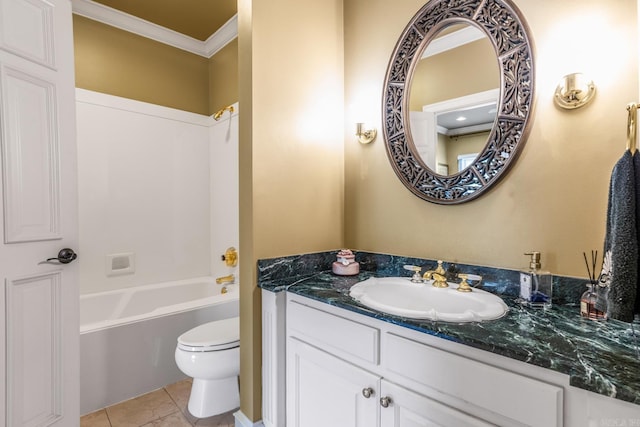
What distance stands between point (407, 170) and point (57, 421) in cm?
205

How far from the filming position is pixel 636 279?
0.79 meters

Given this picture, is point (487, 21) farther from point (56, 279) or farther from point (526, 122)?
point (56, 279)

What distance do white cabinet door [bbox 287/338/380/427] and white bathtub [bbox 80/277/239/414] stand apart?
1128 millimetres

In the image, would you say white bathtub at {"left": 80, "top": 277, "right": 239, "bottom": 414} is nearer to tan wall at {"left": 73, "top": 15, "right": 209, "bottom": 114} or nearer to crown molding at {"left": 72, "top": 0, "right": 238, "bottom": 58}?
tan wall at {"left": 73, "top": 15, "right": 209, "bottom": 114}

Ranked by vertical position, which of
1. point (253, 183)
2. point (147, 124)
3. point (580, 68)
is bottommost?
point (253, 183)

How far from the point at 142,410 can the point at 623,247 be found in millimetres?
2355

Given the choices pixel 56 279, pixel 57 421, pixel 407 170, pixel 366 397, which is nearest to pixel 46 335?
pixel 56 279

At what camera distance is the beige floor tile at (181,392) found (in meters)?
1.92

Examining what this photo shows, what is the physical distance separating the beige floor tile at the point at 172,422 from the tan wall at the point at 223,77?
2.39 m

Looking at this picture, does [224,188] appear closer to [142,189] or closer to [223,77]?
[142,189]

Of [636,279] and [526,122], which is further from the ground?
[526,122]

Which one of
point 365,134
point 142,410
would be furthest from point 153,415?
point 365,134

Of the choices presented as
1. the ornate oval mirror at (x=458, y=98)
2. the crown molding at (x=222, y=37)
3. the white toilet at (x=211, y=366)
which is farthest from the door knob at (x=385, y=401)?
the crown molding at (x=222, y=37)

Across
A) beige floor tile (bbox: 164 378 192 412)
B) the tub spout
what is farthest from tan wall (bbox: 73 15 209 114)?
beige floor tile (bbox: 164 378 192 412)
